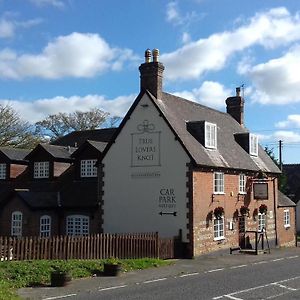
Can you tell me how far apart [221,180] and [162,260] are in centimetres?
727

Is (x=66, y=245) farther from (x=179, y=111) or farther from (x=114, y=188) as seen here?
(x=179, y=111)

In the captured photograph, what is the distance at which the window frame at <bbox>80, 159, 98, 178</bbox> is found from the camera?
3266 cm

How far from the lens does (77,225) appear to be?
3002 cm

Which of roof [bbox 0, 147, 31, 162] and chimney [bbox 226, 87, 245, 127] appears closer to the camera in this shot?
roof [bbox 0, 147, 31, 162]

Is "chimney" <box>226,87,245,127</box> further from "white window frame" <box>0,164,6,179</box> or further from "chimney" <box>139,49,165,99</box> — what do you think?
"white window frame" <box>0,164,6,179</box>

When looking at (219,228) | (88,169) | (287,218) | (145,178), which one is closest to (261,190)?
(219,228)

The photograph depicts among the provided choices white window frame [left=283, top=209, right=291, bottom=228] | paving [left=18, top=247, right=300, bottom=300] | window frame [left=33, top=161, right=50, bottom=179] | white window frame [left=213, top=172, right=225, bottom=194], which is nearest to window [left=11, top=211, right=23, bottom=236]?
window frame [left=33, top=161, right=50, bottom=179]

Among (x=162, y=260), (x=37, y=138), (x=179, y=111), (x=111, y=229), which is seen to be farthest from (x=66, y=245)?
(x=37, y=138)

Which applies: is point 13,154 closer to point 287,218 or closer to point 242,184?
point 242,184

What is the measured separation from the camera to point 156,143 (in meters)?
27.9

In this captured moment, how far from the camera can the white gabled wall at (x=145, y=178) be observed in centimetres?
2697

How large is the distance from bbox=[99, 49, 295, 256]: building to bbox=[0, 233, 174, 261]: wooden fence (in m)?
2.21

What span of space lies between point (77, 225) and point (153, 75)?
998 centimetres

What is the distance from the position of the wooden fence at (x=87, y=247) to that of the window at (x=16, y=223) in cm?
881
